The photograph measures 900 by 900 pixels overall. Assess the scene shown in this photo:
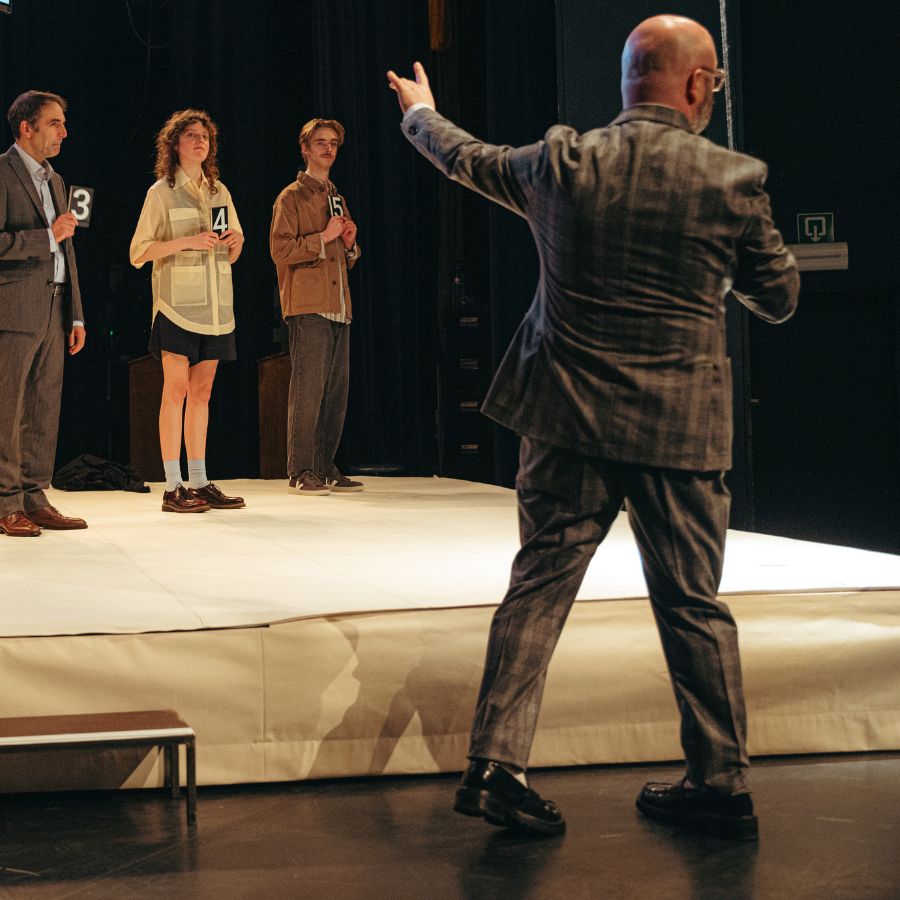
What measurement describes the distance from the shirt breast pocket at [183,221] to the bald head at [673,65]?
2682 millimetres

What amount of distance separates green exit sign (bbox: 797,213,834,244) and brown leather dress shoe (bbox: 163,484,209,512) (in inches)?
124

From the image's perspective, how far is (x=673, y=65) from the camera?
5.70 feet

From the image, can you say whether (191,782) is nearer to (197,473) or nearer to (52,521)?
(52,521)

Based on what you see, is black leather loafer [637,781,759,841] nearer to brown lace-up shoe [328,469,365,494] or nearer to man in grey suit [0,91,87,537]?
man in grey suit [0,91,87,537]

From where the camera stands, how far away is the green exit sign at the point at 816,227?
588 cm

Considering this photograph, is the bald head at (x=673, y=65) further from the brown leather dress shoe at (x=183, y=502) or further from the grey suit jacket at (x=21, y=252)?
the brown leather dress shoe at (x=183, y=502)

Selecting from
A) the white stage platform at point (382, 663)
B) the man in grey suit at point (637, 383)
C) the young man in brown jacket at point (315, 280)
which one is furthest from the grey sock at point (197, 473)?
the man in grey suit at point (637, 383)

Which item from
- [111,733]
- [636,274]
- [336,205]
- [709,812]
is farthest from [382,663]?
[336,205]

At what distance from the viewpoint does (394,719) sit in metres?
2.10

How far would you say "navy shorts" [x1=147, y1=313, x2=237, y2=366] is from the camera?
165 inches

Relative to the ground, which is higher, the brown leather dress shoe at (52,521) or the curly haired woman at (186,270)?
the curly haired woman at (186,270)

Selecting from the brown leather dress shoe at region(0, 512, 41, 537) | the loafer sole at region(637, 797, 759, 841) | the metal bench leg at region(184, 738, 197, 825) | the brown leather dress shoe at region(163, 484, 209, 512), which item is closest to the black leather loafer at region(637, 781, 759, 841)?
the loafer sole at region(637, 797, 759, 841)

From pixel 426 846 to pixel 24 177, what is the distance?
2405 mm

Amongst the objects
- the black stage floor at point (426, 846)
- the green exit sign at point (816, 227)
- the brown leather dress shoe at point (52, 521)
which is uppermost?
the green exit sign at point (816, 227)
